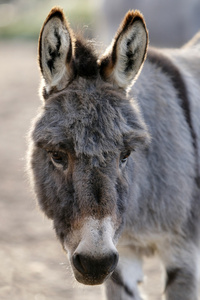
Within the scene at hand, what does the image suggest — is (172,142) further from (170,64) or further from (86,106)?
(86,106)

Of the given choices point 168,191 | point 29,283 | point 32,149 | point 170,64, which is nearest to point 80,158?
point 32,149

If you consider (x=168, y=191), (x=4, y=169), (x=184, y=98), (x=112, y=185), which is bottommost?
(x=4, y=169)

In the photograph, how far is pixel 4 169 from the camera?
30.5ft

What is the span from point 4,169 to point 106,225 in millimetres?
6486

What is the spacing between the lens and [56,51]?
342 centimetres

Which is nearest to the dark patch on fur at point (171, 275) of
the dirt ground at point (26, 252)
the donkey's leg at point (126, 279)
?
the donkey's leg at point (126, 279)

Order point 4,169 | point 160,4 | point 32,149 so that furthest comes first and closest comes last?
point 160,4 → point 4,169 → point 32,149

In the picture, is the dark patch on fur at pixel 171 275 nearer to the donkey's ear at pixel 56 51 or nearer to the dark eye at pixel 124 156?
the dark eye at pixel 124 156

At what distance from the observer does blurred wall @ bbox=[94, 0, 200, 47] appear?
12.7 meters

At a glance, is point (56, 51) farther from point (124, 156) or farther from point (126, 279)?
point (126, 279)

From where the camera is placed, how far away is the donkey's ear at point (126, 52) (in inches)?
133

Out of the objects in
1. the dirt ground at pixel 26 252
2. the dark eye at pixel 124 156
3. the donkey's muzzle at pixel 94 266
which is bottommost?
the dirt ground at pixel 26 252

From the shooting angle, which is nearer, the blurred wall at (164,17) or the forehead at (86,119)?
the forehead at (86,119)

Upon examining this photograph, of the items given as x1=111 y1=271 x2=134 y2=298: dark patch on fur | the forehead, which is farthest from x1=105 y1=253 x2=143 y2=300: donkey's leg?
the forehead
